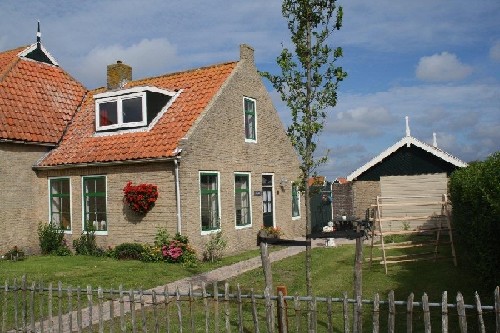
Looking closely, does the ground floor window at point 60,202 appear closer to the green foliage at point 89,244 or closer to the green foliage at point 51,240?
the green foliage at point 51,240

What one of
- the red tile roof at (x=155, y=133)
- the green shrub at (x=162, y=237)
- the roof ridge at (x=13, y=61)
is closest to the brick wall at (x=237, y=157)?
the red tile roof at (x=155, y=133)

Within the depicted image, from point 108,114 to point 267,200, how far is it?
754 cm

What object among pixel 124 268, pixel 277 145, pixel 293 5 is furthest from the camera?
pixel 277 145

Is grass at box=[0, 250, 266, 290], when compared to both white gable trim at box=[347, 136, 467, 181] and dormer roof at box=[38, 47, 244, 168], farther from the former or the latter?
white gable trim at box=[347, 136, 467, 181]

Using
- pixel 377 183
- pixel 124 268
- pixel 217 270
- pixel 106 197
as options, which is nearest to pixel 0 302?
pixel 124 268

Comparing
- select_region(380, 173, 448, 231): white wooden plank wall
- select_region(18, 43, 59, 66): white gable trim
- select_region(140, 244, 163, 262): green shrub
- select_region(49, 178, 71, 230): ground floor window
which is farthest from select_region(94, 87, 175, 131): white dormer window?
select_region(380, 173, 448, 231): white wooden plank wall

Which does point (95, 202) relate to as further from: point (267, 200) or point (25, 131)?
point (267, 200)

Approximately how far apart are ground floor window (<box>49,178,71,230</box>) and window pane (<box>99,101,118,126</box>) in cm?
268

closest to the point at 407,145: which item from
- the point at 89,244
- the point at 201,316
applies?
the point at 89,244

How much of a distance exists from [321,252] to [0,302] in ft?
34.9

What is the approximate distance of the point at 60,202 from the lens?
18.9m

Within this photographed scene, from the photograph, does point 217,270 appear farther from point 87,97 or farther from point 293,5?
point 87,97

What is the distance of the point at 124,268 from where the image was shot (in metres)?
14.2

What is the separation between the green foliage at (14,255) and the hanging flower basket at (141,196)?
15.7 ft
